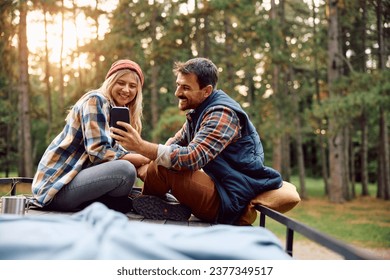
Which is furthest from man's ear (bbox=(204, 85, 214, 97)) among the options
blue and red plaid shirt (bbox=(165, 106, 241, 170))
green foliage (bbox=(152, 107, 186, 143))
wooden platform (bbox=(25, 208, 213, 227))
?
green foliage (bbox=(152, 107, 186, 143))

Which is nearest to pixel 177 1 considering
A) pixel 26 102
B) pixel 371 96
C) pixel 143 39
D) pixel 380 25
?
pixel 143 39

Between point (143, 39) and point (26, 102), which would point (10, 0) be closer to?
point (26, 102)

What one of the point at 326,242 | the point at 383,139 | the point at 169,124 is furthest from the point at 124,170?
the point at 383,139

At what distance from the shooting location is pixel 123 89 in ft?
11.1

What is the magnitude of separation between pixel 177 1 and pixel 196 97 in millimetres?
11475

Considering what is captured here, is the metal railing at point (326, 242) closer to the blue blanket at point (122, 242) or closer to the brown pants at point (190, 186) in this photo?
the blue blanket at point (122, 242)

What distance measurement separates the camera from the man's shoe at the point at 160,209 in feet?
9.93

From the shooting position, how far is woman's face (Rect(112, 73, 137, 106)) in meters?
3.38

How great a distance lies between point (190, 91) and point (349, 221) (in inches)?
441

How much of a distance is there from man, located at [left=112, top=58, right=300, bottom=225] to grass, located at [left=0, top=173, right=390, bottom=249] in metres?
8.40

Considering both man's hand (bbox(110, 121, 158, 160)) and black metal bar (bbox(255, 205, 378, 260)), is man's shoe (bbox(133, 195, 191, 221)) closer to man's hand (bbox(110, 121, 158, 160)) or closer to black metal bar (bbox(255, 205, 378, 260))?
man's hand (bbox(110, 121, 158, 160))

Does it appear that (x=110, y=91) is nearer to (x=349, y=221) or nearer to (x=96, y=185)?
(x=96, y=185)

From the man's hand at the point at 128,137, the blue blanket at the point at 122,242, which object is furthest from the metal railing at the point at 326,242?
the man's hand at the point at 128,137
